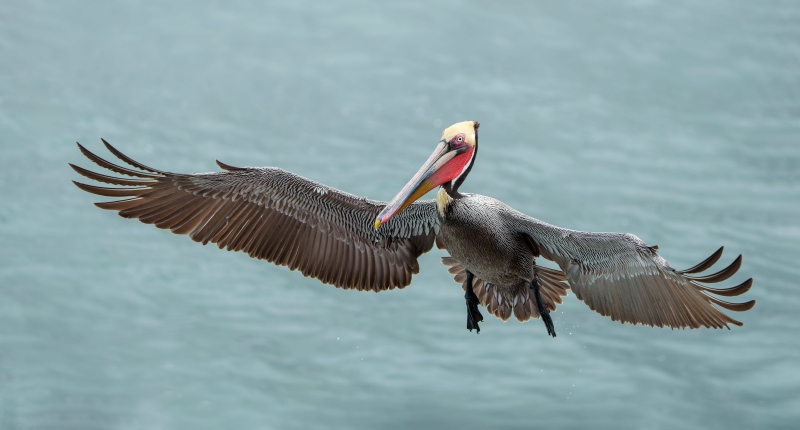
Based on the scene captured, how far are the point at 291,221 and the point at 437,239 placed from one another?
1.29 m

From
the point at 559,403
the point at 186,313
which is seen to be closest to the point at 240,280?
the point at 186,313

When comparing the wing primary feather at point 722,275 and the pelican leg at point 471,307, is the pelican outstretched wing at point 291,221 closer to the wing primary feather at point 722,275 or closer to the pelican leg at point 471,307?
the pelican leg at point 471,307

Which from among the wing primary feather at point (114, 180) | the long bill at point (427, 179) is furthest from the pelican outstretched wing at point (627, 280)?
the wing primary feather at point (114, 180)

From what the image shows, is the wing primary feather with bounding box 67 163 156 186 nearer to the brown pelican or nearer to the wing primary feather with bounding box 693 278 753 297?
the brown pelican

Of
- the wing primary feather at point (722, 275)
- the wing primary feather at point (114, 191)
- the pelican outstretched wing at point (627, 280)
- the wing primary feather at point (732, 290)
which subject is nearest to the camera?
the wing primary feather at point (722, 275)

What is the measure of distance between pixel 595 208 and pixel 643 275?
9718mm

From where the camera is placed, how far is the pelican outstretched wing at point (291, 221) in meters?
8.66

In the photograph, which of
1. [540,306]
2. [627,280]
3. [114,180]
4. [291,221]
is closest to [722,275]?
[627,280]

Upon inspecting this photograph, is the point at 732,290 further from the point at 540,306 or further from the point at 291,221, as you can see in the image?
the point at 291,221

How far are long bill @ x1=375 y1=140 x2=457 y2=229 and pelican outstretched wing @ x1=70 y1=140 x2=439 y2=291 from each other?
918 mm

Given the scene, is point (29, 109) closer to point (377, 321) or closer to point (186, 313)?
point (186, 313)

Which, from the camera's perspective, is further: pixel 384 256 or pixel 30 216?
pixel 30 216

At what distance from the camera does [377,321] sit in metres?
17.5

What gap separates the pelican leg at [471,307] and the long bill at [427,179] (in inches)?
42.0
